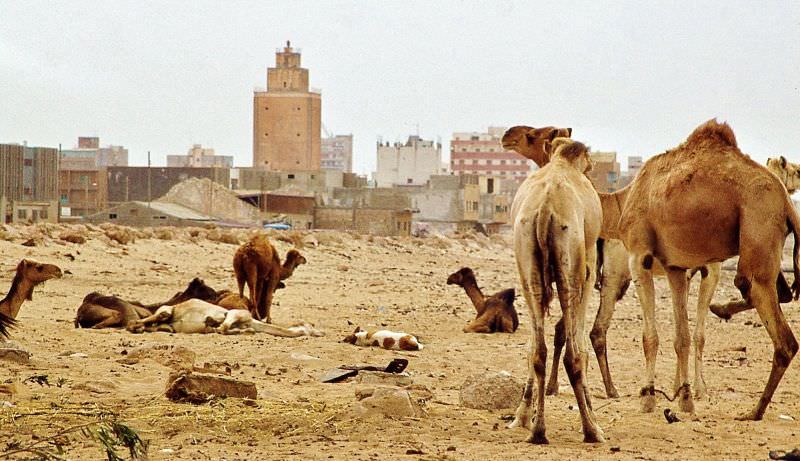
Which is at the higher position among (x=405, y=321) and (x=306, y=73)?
(x=306, y=73)

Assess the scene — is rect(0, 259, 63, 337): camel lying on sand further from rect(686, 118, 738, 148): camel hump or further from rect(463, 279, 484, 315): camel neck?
rect(686, 118, 738, 148): camel hump

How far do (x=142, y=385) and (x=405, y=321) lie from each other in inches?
368

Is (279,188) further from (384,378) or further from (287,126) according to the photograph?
(384,378)

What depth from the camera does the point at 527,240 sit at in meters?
9.57

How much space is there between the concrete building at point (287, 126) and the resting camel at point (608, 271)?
132776 millimetres

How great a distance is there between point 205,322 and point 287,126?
435ft

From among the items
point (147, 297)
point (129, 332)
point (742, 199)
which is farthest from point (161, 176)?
point (742, 199)

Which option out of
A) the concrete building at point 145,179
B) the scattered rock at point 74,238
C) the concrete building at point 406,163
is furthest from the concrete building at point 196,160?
the scattered rock at point 74,238

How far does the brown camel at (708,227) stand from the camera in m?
10.5

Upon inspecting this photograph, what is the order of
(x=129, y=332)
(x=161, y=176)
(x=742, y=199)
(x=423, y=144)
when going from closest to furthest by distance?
(x=742, y=199)
(x=129, y=332)
(x=161, y=176)
(x=423, y=144)

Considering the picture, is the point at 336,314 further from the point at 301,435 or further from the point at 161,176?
the point at 161,176

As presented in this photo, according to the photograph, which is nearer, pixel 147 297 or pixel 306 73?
pixel 147 297

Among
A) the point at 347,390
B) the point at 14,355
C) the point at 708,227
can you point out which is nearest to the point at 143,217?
the point at 14,355

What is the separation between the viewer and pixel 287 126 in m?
148
